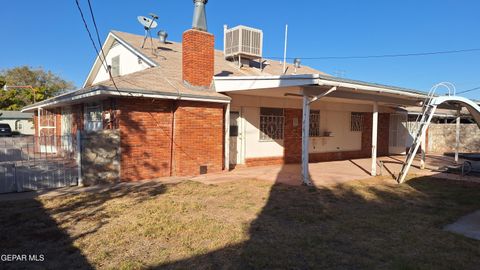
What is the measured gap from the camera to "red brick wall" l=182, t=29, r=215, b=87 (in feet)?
35.9

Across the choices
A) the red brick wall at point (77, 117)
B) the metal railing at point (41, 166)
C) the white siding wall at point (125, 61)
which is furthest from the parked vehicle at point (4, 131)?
the metal railing at point (41, 166)

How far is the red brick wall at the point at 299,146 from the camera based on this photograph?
13617 millimetres

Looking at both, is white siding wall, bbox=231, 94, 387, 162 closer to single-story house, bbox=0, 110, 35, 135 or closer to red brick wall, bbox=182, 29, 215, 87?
red brick wall, bbox=182, 29, 215, 87

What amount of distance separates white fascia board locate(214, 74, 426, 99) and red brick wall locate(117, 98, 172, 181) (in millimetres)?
2051

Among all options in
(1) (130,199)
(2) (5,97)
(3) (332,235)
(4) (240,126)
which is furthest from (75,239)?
(2) (5,97)

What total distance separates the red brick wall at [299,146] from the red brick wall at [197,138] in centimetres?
206

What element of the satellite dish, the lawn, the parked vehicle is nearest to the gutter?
the lawn

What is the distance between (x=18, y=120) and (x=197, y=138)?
4045 centimetres

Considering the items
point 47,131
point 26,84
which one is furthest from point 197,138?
point 26,84

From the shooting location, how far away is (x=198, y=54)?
1108 cm

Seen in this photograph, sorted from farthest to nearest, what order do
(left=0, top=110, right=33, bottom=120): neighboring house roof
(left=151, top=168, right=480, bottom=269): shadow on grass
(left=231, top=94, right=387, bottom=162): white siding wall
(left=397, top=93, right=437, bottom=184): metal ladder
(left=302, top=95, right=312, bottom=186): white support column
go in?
1. (left=0, top=110, right=33, bottom=120): neighboring house roof
2. (left=231, top=94, right=387, bottom=162): white siding wall
3. (left=397, top=93, right=437, bottom=184): metal ladder
4. (left=302, top=95, right=312, bottom=186): white support column
5. (left=151, top=168, right=480, bottom=269): shadow on grass

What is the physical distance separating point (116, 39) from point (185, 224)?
523 inches

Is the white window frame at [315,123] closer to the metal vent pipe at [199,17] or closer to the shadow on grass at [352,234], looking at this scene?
the metal vent pipe at [199,17]

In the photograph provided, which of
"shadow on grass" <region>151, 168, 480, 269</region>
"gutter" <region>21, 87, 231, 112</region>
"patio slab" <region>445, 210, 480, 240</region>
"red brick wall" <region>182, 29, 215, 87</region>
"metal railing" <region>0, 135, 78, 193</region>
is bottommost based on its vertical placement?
"patio slab" <region>445, 210, 480, 240</region>
